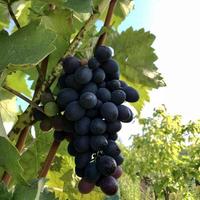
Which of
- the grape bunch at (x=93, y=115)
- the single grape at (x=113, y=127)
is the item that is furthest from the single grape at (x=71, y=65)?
the single grape at (x=113, y=127)

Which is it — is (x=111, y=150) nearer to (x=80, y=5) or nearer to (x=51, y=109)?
(x=51, y=109)

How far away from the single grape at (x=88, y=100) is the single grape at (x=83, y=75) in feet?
0.08

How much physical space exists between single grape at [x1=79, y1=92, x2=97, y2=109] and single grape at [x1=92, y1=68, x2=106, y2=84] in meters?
0.04

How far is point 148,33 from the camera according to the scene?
1.00 m

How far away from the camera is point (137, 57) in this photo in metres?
1.00

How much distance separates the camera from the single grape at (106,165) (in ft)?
2.39

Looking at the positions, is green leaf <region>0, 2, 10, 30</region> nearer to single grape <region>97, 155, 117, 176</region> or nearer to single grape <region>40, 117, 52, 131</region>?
single grape <region>40, 117, 52, 131</region>

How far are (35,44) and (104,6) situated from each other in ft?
0.90

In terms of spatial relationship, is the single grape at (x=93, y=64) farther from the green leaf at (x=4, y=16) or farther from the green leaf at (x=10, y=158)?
the green leaf at (x=4, y=16)

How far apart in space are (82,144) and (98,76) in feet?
0.36

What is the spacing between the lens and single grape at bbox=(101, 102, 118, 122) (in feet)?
2.45

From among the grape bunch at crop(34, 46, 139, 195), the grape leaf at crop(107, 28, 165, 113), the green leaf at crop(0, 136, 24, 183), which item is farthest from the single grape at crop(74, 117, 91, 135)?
the grape leaf at crop(107, 28, 165, 113)

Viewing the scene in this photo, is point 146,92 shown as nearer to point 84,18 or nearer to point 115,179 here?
point 84,18

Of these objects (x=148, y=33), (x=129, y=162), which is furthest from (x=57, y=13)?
(x=129, y=162)
